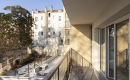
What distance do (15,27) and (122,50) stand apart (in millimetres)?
12616

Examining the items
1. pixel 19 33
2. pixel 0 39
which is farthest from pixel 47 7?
pixel 0 39

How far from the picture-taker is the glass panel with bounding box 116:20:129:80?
145cm

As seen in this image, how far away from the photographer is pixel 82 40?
4152mm

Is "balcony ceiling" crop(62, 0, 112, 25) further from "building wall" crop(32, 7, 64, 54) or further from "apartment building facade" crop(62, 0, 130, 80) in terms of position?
"building wall" crop(32, 7, 64, 54)

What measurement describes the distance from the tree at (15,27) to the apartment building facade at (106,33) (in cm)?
954

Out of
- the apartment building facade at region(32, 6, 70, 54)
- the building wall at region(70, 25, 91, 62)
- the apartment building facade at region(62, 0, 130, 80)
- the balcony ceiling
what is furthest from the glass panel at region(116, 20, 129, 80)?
the apartment building facade at region(32, 6, 70, 54)

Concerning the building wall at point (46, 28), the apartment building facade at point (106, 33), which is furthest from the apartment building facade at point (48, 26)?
the apartment building facade at point (106, 33)

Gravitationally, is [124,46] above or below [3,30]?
below

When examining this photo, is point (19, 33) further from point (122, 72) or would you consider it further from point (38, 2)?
point (38, 2)

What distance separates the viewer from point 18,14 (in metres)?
11.4

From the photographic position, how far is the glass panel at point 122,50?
145 centimetres

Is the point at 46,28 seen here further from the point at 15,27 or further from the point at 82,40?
the point at 82,40

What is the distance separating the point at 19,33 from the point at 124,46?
1220 centimetres

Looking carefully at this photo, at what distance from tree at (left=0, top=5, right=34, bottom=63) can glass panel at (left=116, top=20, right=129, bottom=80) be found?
1168cm
